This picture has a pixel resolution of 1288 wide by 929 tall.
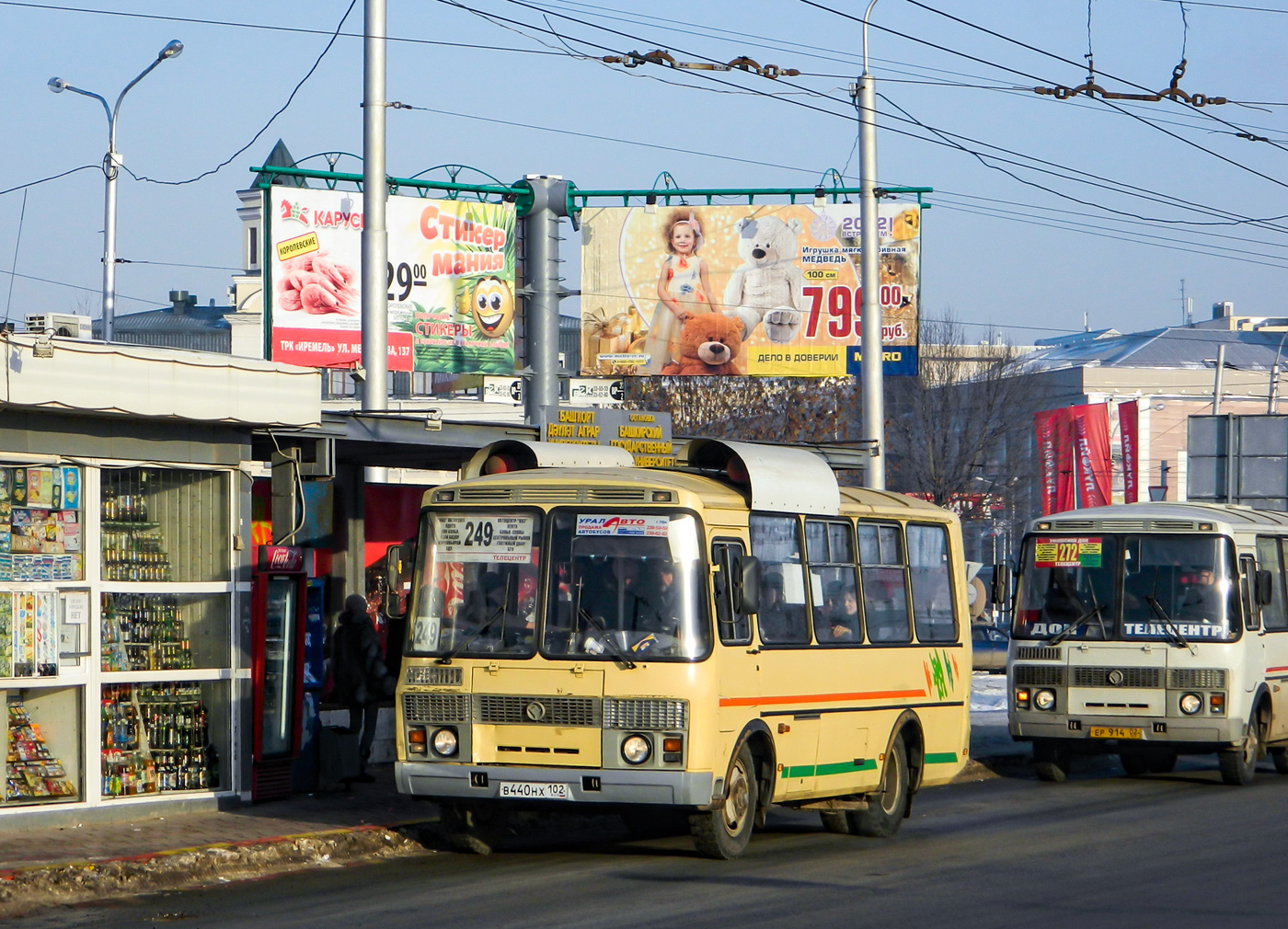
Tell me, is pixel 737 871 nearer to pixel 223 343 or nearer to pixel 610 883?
pixel 610 883

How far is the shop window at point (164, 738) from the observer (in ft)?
42.2

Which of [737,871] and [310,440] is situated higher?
[310,440]

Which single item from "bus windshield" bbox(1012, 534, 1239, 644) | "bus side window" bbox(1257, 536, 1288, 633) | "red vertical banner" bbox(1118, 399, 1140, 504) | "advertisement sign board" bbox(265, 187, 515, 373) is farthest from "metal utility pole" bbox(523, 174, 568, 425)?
"red vertical banner" bbox(1118, 399, 1140, 504)

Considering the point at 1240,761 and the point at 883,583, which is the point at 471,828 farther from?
the point at 1240,761

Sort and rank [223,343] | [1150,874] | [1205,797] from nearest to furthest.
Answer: [1150,874] → [1205,797] → [223,343]

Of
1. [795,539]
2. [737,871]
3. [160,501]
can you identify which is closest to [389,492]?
[160,501]

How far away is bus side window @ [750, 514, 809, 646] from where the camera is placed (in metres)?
11.9

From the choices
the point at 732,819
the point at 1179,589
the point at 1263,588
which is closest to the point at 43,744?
the point at 732,819

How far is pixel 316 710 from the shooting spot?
14.8m

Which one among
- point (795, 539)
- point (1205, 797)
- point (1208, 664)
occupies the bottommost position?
point (1205, 797)

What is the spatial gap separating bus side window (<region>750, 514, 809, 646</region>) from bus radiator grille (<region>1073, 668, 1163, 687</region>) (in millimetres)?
5884

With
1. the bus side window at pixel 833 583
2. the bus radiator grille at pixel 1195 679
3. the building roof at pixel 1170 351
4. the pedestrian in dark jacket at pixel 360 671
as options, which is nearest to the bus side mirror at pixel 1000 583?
the bus radiator grille at pixel 1195 679

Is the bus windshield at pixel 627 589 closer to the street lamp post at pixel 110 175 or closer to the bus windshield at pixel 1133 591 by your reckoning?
the bus windshield at pixel 1133 591

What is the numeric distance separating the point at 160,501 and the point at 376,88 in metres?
4.23
